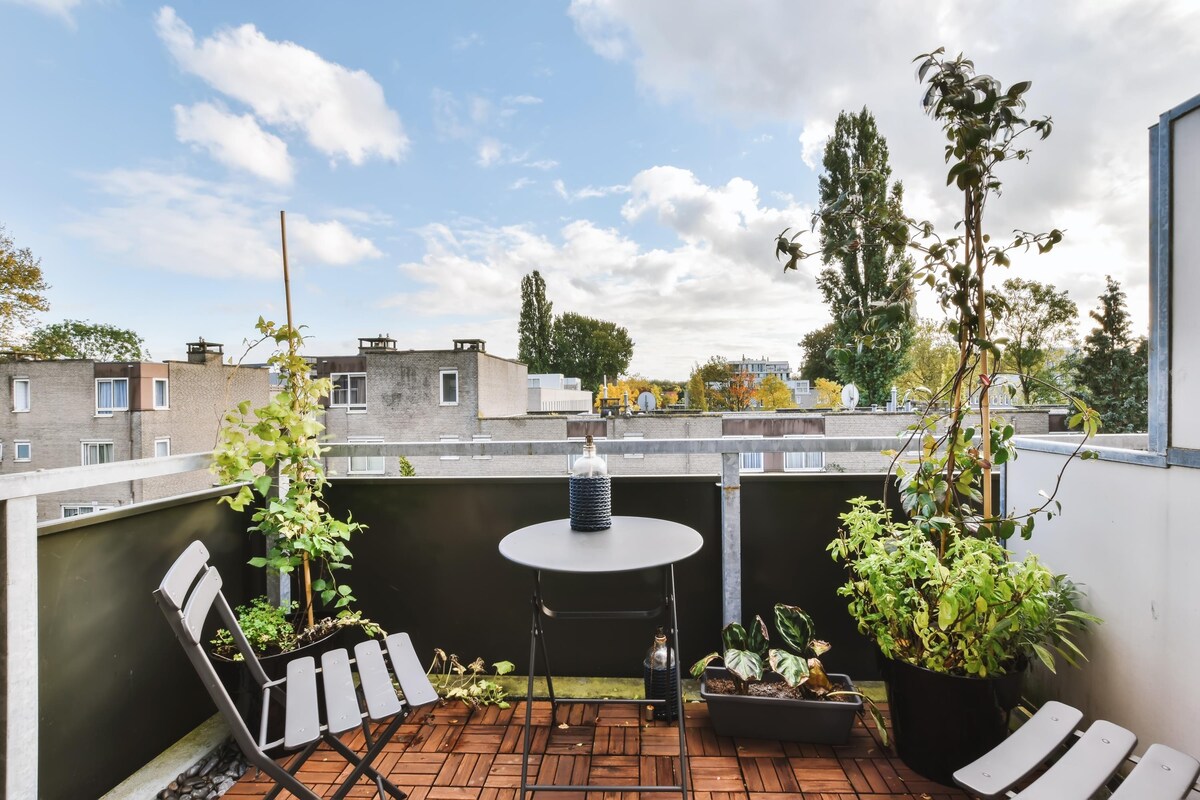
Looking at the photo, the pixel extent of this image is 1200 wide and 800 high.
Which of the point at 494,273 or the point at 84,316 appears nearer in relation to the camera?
the point at 84,316

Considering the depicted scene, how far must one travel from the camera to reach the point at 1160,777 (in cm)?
112

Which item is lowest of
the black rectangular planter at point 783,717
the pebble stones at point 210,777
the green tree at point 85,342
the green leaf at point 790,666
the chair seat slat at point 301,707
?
the pebble stones at point 210,777

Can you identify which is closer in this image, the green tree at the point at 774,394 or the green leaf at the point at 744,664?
the green leaf at the point at 744,664

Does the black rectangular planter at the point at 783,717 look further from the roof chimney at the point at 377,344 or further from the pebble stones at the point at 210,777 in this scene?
the roof chimney at the point at 377,344

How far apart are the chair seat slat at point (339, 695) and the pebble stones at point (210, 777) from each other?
1.91ft

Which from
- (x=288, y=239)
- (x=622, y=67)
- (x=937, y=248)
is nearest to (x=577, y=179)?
(x=622, y=67)

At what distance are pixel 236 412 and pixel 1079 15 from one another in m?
4.99

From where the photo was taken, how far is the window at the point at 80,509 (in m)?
1.60

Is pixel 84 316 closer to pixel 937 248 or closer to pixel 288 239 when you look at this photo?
pixel 288 239

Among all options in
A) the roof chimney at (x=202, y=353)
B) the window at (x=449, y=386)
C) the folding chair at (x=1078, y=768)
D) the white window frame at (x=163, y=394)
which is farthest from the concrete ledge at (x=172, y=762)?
the roof chimney at (x=202, y=353)

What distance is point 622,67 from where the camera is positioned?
768 cm

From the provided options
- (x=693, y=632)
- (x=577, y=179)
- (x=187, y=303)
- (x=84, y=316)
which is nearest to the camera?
(x=693, y=632)

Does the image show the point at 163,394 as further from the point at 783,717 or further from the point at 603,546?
the point at 783,717

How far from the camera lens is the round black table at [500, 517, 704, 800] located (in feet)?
5.15
